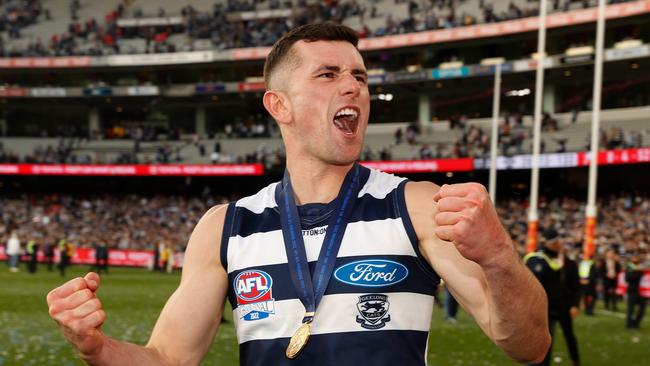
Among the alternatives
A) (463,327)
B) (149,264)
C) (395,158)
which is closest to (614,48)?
(395,158)

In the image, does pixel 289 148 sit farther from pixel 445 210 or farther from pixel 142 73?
pixel 142 73

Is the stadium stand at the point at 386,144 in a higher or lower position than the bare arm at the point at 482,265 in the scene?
higher

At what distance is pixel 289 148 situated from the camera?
3164 millimetres

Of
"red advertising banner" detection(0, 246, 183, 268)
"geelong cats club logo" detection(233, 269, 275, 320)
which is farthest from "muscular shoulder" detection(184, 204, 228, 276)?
"red advertising banner" detection(0, 246, 183, 268)

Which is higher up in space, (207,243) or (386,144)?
A: (386,144)

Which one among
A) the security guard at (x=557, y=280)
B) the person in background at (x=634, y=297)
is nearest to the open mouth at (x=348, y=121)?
the security guard at (x=557, y=280)

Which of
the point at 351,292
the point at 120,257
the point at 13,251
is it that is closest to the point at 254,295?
the point at 351,292

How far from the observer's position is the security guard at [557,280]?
9742 millimetres

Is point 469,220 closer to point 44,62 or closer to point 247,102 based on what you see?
point 247,102

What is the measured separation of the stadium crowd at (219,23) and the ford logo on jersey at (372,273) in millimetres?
41949

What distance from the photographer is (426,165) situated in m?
41.8

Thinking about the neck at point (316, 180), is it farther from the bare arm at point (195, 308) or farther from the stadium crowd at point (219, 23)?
the stadium crowd at point (219, 23)

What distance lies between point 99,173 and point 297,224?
48.2 metres

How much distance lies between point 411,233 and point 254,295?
0.59 meters
